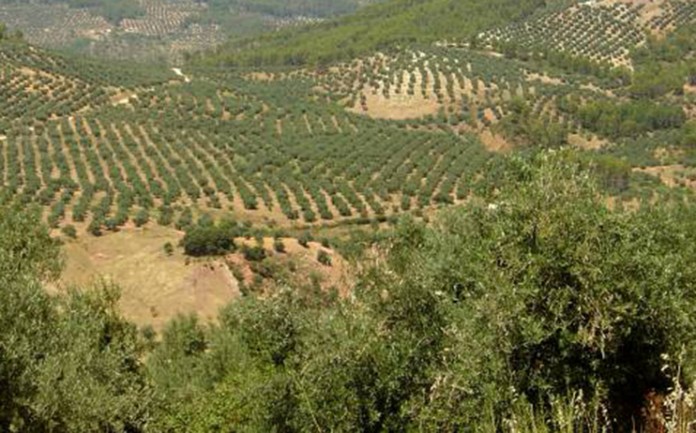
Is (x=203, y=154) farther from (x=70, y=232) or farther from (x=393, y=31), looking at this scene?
(x=393, y=31)

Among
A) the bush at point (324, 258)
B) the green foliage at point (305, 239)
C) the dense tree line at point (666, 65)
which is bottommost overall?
the dense tree line at point (666, 65)

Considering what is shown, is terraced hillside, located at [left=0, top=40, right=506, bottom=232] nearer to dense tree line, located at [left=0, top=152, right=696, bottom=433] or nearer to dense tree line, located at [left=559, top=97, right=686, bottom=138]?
dense tree line, located at [left=559, top=97, right=686, bottom=138]

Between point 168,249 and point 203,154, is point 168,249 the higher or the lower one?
the higher one

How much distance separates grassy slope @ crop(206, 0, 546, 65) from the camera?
13738 centimetres

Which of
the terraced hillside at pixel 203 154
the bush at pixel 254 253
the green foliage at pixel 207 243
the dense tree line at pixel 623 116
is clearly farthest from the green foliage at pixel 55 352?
the dense tree line at pixel 623 116

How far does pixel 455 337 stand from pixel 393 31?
14059cm

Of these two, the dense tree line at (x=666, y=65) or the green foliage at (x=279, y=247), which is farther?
the dense tree line at (x=666, y=65)

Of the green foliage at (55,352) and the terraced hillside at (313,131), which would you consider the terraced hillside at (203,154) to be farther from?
the green foliage at (55,352)

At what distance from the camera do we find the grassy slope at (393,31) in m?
137

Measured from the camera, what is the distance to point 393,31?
489 ft

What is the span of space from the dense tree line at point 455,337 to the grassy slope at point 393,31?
377ft

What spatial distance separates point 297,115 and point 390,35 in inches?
2394

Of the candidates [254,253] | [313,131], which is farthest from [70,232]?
[313,131]

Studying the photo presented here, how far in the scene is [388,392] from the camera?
50.9ft
